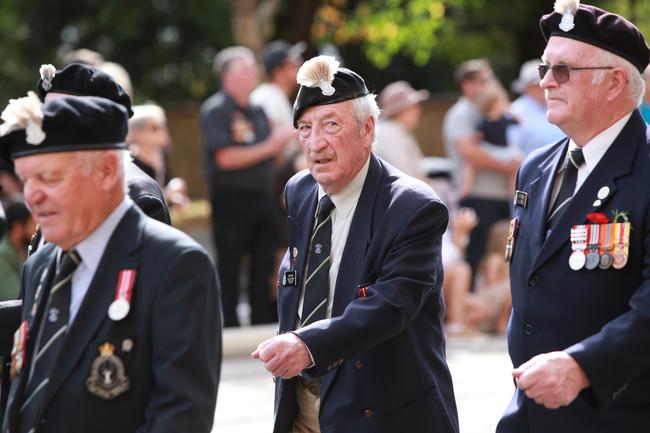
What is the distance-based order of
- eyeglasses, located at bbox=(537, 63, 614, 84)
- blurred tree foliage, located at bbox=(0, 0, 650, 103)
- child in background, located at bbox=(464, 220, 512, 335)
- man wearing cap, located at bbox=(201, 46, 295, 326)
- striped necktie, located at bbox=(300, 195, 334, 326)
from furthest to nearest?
1. blurred tree foliage, located at bbox=(0, 0, 650, 103)
2. child in background, located at bbox=(464, 220, 512, 335)
3. man wearing cap, located at bbox=(201, 46, 295, 326)
4. striped necktie, located at bbox=(300, 195, 334, 326)
5. eyeglasses, located at bbox=(537, 63, 614, 84)

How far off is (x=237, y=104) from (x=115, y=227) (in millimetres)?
7516

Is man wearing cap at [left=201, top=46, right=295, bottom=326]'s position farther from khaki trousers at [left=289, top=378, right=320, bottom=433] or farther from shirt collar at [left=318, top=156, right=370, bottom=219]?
khaki trousers at [left=289, top=378, right=320, bottom=433]

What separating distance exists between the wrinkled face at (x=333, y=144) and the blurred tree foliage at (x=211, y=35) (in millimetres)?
20257

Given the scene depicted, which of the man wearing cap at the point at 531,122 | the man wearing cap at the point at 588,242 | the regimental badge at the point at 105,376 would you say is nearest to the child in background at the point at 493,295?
the man wearing cap at the point at 531,122

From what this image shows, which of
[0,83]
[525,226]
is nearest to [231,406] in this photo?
[525,226]

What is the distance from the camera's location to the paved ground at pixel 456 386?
912cm

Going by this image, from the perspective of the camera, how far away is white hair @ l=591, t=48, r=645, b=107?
4762 mm

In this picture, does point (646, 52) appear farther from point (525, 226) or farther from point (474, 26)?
point (474, 26)

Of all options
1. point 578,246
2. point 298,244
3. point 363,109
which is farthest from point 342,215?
point 578,246

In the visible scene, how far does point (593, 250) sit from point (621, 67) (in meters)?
0.69

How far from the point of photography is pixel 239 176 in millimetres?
11492

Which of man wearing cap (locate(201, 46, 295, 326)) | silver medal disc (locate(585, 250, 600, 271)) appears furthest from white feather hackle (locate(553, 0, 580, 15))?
man wearing cap (locate(201, 46, 295, 326))

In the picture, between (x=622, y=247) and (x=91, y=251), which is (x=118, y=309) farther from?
(x=622, y=247)

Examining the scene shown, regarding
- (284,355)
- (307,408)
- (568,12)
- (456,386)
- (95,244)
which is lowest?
(456,386)
